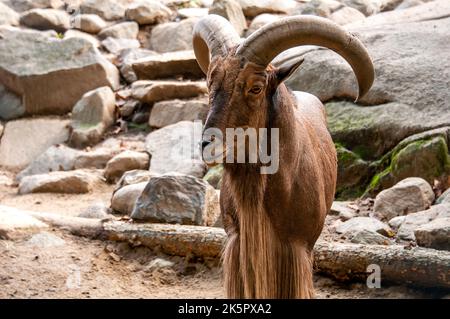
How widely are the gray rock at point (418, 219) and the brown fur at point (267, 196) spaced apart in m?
1.84

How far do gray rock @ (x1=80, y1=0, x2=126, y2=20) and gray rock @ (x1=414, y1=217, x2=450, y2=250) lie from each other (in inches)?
379

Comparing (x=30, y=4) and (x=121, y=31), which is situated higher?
(x=30, y=4)

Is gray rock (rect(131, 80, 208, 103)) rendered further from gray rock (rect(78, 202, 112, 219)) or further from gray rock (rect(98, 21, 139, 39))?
gray rock (rect(78, 202, 112, 219))

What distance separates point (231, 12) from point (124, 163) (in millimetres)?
4563

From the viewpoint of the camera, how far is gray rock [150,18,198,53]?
1244cm

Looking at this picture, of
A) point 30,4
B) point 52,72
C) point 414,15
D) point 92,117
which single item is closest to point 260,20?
point 414,15

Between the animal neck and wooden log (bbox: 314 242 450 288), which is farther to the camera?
wooden log (bbox: 314 242 450 288)

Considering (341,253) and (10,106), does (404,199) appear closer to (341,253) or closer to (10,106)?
(341,253)

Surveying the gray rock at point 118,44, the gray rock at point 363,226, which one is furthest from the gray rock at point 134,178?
the gray rock at point 118,44

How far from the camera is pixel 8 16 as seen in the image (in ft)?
42.5

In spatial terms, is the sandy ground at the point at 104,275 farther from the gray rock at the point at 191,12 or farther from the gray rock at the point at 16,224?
the gray rock at the point at 191,12

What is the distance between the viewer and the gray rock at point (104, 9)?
13453mm

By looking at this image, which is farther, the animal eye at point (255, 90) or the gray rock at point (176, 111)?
the gray rock at point (176, 111)

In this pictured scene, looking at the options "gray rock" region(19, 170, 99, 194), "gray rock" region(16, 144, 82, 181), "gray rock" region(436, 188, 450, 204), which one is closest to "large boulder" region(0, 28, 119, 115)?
"gray rock" region(16, 144, 82, 181)
